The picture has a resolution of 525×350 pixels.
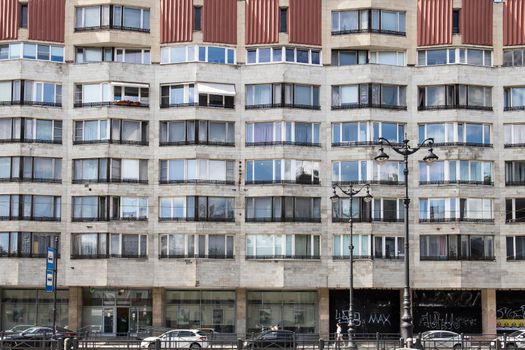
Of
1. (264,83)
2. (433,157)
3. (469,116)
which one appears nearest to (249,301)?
(264,83)

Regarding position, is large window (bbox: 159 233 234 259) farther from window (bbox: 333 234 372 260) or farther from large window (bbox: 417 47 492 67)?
large window (bbox: 417 47 492 67)

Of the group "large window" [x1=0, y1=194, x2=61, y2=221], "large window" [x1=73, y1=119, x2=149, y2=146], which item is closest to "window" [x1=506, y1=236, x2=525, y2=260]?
"large window" [x1=73, y1=119, x2=149, y2=146]

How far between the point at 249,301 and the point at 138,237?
31.4ft

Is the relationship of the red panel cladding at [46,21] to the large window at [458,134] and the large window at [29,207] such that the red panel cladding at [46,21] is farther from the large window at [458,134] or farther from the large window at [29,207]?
the large window at [458,134]

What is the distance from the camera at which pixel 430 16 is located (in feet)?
253

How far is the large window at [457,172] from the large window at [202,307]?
16845 mm

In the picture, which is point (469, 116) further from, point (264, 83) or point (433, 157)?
point (433, 157)

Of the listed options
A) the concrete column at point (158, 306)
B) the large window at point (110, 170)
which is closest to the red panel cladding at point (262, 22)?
the large window at point (110, 170)

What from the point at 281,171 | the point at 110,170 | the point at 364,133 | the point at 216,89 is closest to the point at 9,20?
the point at 110,170

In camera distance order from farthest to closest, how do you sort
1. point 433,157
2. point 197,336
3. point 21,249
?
point 21,249 → point 197,336 → point 433,157

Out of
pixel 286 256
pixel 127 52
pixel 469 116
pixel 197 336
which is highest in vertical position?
pixel 127 52

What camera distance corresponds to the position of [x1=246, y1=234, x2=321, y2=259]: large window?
247ft

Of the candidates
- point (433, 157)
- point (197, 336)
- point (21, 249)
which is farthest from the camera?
point (21, 249)

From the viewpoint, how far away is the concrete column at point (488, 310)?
7619 centimetres
